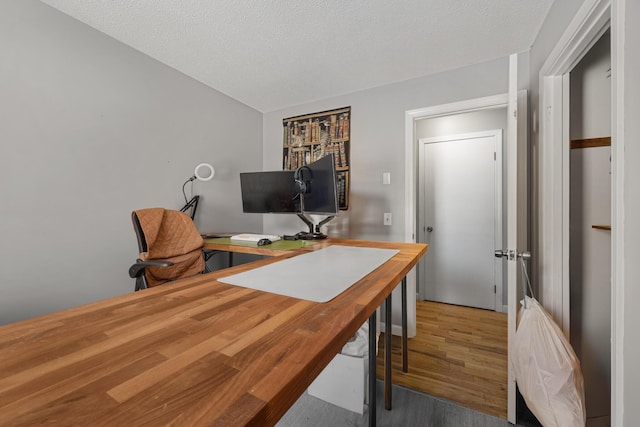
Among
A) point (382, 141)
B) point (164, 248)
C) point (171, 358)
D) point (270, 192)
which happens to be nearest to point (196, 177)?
point (270, 192)

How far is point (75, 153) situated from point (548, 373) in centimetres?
277

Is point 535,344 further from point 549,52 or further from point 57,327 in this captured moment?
point 57,327

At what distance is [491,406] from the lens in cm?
143

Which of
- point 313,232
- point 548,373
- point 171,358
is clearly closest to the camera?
point 171,358

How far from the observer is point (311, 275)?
2.77 feet

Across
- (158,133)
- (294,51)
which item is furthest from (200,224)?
(294,51)

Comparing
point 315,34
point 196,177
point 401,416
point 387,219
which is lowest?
point 401,416

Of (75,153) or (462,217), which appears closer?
(75,153)

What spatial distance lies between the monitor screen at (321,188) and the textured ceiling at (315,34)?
849 millimetres

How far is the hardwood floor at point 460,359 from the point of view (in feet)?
4.99

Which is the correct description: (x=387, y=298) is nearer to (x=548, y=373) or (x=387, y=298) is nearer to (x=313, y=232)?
(x=548, y=373)

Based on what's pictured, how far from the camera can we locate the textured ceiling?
1.44 meters

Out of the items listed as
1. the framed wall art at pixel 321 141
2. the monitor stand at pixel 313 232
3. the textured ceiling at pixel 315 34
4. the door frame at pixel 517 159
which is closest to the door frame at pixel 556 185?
the door frame at pixel 517 159

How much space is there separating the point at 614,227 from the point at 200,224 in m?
2.55
